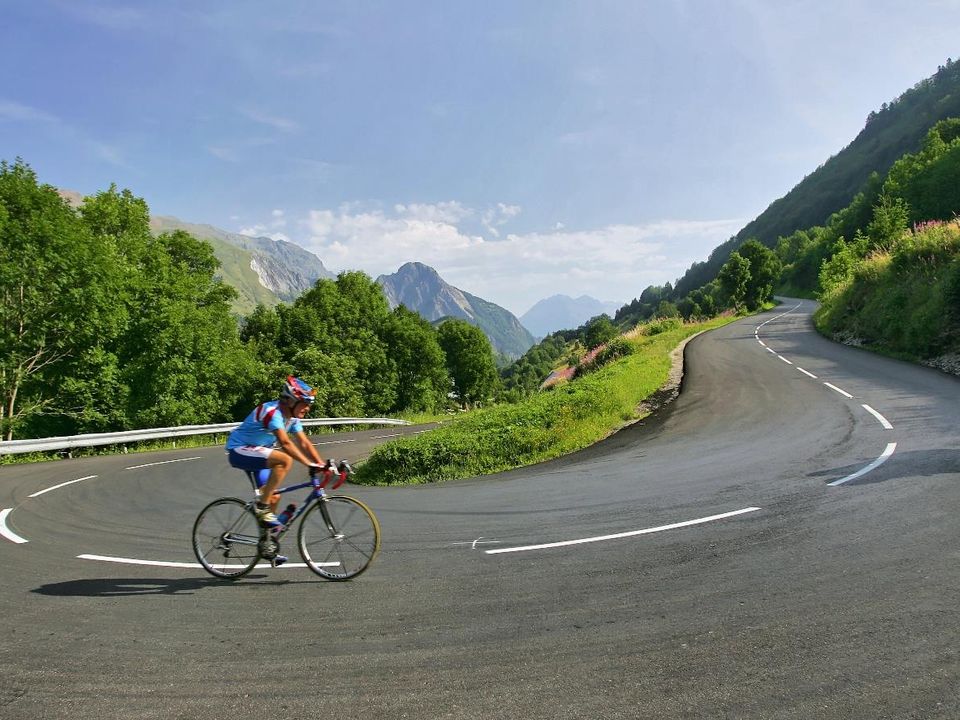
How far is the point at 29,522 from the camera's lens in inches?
370

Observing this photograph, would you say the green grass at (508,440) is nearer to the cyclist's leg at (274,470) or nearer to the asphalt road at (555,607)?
the asphalt road at (555,607)

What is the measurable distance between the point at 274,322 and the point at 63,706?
158 feet

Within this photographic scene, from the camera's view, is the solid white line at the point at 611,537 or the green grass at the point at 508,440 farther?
the green grass at the point at 508,440

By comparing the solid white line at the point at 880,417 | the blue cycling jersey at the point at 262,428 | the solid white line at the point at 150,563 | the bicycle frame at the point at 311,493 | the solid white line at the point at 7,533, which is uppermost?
the blue cycling jersey at the point at 262,428

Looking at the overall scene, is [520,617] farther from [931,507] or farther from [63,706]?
[931,507]

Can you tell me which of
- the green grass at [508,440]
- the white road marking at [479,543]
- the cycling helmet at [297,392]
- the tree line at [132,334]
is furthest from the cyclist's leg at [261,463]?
the tree line at [132,334]

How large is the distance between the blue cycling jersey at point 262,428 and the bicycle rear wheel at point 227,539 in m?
0.76

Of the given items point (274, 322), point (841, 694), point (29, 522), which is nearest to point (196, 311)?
point (274, 322)

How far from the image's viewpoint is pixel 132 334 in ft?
97.9

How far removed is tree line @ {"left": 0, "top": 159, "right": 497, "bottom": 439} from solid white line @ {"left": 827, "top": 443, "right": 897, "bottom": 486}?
93.1 ft

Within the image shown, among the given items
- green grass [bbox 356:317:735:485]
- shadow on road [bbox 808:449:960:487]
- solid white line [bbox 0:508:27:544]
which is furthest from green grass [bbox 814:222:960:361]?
solid white line [bbox 0:508:27:544]

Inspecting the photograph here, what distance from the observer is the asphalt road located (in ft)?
11.7

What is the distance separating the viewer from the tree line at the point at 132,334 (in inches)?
931

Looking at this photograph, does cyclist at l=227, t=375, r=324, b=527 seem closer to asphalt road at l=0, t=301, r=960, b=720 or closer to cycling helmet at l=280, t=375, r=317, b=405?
cycling helmet at l=280, t=375, r=317, b=405
